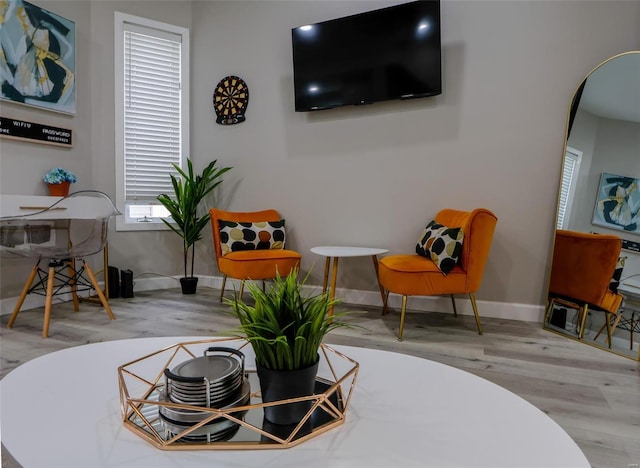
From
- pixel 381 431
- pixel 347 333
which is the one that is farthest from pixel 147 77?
pixel 381 431

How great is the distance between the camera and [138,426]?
0.64 meters

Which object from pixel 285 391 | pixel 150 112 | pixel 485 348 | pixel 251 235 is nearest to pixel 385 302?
pixel 485 348

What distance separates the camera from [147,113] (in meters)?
3.72

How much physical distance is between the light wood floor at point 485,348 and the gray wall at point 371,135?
1.63 feet

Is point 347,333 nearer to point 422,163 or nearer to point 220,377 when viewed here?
point 422,163

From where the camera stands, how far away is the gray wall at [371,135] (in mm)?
2725

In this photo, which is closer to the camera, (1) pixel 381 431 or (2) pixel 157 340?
(1) pixel 381 431

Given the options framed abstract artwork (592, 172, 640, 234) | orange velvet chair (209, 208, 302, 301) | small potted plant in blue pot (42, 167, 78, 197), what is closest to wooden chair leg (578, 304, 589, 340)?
framed abstract artwork (592, 172, 640, 234)

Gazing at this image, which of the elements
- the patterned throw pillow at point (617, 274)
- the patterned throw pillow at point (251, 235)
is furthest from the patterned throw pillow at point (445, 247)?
the patterned throw pillow at point (251, 235)

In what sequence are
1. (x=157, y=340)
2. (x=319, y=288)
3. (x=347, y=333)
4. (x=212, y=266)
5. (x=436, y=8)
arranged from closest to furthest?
(x=157, y=340) → (x=347, y=333) → (x=436, y=8) → (x=319, y=288) → (x=212, y=266)

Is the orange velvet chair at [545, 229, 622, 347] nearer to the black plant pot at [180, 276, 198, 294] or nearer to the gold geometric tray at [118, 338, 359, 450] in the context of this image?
the gold geometric tray at [118, 338, 359, 450]

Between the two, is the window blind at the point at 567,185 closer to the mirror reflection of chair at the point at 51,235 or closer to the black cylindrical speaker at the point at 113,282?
the mirror reflection of chair at the point at 51,235

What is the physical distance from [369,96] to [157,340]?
102 inches

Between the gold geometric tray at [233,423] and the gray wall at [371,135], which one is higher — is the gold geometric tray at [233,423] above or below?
below
